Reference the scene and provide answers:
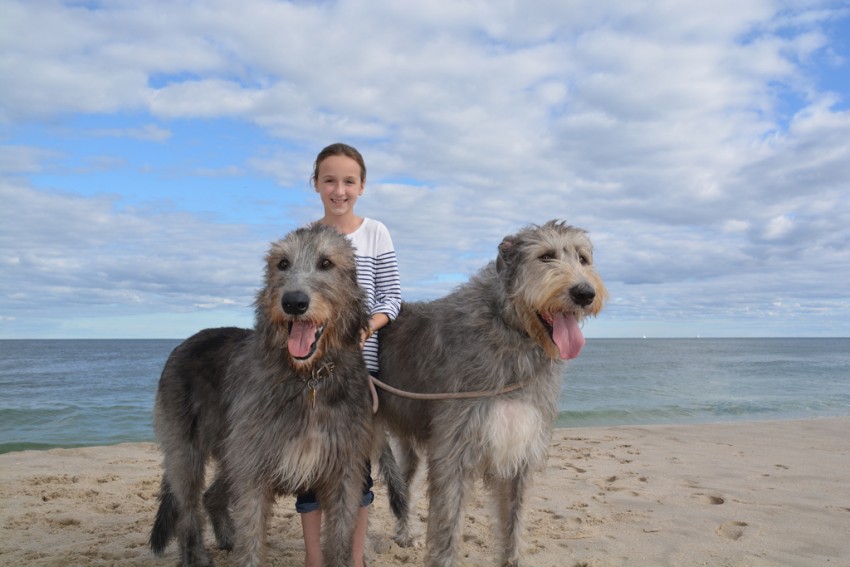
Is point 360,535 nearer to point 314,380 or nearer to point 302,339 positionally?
point 314,380

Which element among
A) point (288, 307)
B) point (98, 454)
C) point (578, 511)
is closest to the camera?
point (288, 307)

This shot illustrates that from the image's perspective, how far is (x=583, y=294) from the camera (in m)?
3.84

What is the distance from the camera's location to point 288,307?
3561 millimetres

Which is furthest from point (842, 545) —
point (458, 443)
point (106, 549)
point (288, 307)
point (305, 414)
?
point (106, 549)

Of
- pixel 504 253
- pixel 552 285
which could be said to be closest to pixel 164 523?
pixel 504 253

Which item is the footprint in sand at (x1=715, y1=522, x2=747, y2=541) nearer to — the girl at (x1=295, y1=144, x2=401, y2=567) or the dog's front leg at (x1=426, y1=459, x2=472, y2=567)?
the dog's front leg at (x1=426, y1=459, x2=472, y2=567)

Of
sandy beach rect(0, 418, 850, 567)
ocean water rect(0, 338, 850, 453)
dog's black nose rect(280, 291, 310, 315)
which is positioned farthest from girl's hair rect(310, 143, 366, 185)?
ocean water rect(0, 338, 850, 453)

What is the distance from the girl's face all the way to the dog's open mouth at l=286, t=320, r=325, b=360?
1415 millimetres

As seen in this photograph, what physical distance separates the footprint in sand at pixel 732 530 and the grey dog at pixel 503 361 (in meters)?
2.53

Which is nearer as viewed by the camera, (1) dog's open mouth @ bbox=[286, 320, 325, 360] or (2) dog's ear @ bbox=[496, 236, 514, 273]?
(1) dog's open mouth @ bbox=[286, 320, 325, 360]

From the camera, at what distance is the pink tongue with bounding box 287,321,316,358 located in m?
3.66

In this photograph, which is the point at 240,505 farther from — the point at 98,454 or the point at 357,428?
the point at 98,454

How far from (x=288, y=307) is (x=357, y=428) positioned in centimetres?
94

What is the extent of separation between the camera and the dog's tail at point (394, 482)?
17.4 ft
